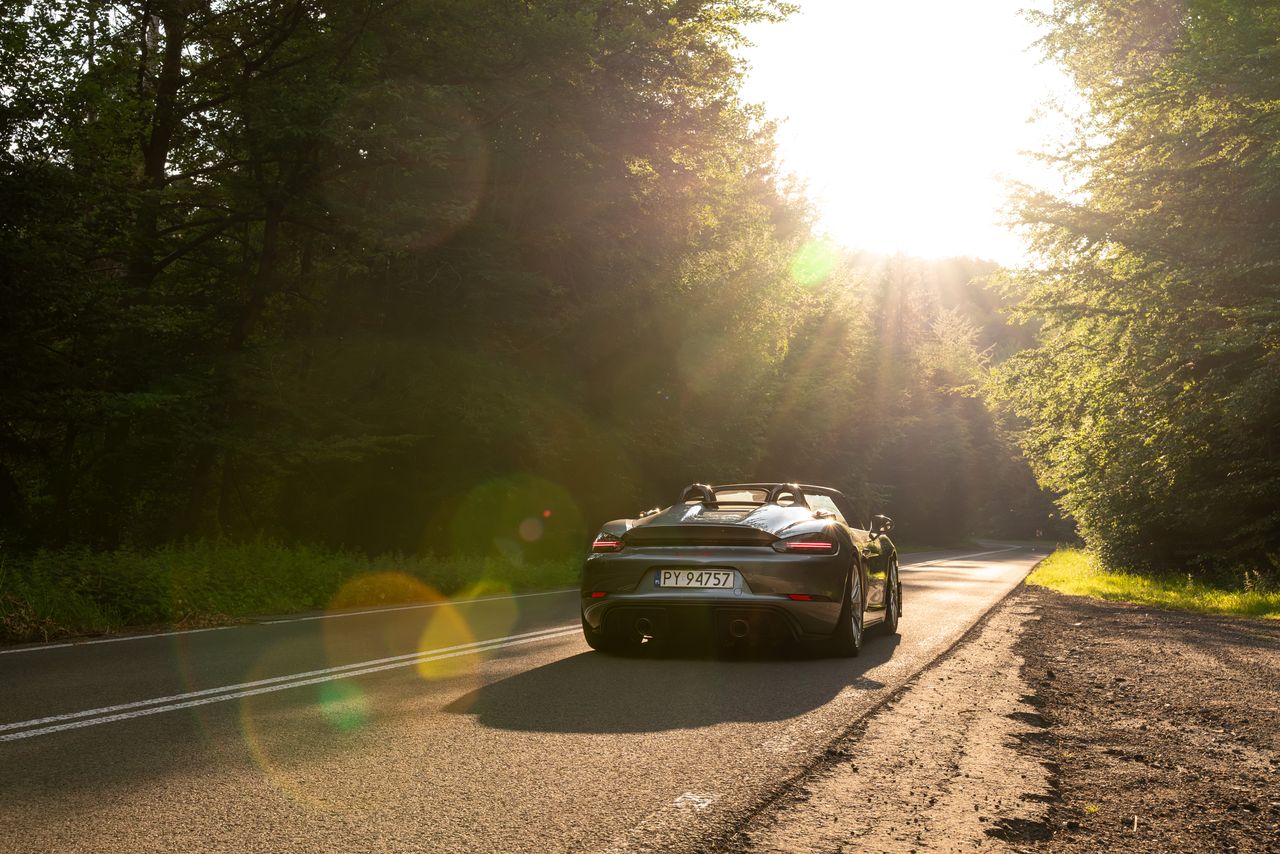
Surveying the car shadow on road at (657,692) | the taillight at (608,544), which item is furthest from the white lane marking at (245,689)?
the taillight at (608,544)

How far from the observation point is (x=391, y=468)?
77.7 feet

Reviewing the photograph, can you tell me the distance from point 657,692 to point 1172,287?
45.8 feet

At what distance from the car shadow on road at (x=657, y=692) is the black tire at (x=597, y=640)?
14 centimetres

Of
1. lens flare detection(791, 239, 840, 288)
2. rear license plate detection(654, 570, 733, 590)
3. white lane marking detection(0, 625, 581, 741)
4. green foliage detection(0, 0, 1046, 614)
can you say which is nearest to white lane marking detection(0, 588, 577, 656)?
green foliage detection(0, 0, 1046, 614)

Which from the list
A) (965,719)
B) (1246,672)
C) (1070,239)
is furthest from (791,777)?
(1070,239)

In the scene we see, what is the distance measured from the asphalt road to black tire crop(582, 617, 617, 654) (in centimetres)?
10

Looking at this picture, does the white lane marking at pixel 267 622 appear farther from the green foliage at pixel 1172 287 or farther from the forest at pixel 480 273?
the green foliage at pixel 1172 287

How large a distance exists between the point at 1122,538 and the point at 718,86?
41.0ft

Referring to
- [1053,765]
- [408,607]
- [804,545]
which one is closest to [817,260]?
[408,607]

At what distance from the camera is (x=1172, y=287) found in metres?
17.0

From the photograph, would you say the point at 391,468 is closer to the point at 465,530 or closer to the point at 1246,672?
the point at 465,530

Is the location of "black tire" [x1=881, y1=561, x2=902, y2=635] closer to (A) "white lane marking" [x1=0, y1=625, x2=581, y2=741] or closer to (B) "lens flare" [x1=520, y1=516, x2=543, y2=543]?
(A) "white lane marking" [x1=0, y1=625, x2=581, y2=741]

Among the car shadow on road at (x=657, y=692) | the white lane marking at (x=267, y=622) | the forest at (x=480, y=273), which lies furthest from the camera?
the forest at (x=480, y=273)

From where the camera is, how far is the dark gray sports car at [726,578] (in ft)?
25.2
